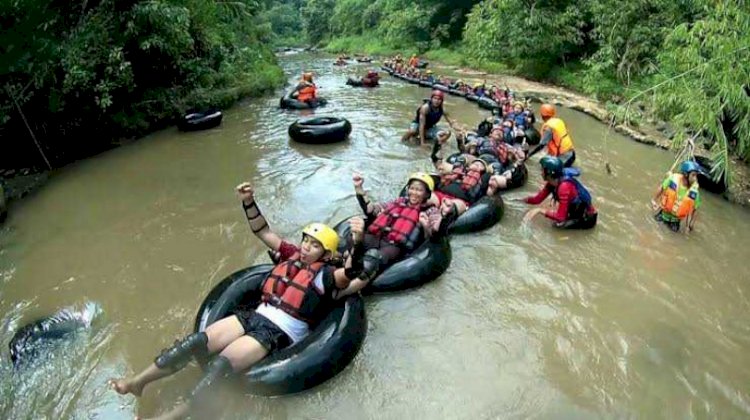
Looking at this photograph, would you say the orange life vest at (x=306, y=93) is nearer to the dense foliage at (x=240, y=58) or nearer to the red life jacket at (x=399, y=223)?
the dense foliage at (x=240, y=58)

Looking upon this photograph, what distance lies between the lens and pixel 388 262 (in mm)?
5074

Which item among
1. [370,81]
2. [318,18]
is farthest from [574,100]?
[318,18]

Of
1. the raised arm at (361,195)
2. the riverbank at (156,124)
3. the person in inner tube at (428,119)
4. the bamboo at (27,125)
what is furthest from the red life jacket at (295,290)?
the bamboo at (27,125)

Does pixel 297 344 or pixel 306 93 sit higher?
pixel 297 344

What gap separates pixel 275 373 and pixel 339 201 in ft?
13.6

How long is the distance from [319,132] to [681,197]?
20.6 ft

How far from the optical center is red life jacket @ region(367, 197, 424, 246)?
521 centimetres

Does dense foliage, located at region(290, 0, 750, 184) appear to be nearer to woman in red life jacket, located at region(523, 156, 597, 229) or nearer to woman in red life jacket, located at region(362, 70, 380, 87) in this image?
woman in red life jacket, located at region(523, 156, 597, 229)

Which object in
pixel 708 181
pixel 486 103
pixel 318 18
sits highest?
pixel 708 181

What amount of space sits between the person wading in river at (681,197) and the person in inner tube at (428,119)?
4.04 m

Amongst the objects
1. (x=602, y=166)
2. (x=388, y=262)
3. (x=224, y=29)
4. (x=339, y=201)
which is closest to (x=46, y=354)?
(x=388, y=262)

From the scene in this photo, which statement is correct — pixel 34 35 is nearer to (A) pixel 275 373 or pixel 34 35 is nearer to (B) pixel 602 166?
(A) pixel 275 373

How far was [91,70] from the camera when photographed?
28.2 ft

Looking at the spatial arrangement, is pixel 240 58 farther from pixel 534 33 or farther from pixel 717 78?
pixel 717 78
